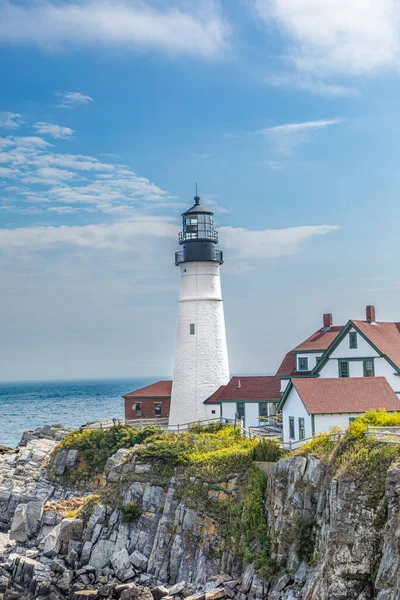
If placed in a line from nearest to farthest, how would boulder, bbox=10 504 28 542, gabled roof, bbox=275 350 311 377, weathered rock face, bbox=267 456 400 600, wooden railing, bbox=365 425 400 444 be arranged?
weathered rock face, bbox=267 456 400 600
wooden railing, bbox=365 425 400 444
boulder, bbox=10 504 28 542
gabled roof, bbox=275 350 311 377

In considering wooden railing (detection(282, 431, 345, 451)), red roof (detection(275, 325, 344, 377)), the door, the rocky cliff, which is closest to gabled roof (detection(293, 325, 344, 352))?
red roof (detection(275, 325, 344, 377))

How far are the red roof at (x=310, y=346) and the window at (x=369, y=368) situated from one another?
296cm

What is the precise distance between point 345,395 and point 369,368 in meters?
4.71

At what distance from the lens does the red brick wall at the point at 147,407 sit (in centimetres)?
4325

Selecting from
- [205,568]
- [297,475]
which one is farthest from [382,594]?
[205,568]

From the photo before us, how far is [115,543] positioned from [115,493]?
277cm

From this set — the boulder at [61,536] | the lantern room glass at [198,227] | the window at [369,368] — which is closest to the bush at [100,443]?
the boulder at [61,536]

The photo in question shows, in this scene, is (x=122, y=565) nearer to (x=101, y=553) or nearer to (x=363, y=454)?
(x=101, y=553)

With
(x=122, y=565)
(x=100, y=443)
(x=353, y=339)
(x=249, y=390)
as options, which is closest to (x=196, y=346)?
(x=249, y=390)

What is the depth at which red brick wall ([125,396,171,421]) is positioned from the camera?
43.2 m

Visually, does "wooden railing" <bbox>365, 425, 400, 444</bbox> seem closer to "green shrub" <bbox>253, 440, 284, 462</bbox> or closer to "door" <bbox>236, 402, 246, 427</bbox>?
"green shrub" <bbox>253, 440, 284, 462</bbox>

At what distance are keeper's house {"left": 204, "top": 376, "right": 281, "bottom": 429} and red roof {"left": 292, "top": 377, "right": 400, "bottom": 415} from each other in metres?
7.43

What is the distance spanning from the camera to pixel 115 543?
90.3ft

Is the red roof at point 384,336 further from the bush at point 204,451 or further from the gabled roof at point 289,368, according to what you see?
the bush at point 204,451
